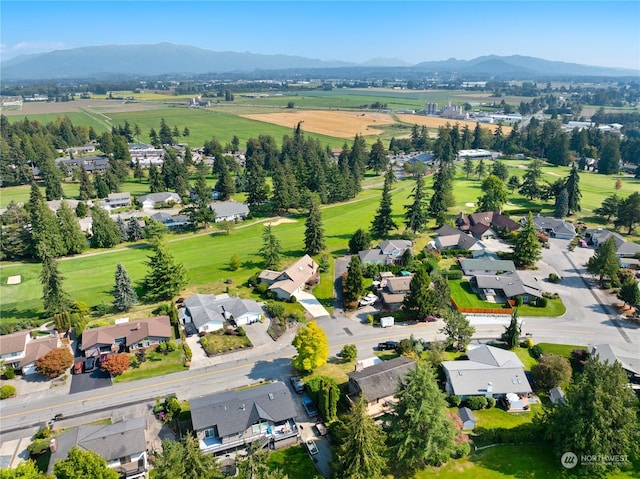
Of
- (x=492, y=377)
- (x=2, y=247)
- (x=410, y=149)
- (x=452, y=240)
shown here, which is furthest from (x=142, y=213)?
(x=410, y=149)

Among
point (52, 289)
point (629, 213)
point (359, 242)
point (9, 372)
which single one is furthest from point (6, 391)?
point (629, 213)

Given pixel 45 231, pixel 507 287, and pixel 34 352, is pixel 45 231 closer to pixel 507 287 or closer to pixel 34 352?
pixel 34 352

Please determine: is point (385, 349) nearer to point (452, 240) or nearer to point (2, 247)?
point (452, 240)

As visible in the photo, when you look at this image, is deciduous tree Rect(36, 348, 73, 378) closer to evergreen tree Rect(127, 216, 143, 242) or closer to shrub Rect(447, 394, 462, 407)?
shrub Rect(447, 394, 462, 407)

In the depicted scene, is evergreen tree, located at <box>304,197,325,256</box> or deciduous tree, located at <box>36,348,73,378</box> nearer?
deciduous tree, located at <box>36,348,73,378</box>

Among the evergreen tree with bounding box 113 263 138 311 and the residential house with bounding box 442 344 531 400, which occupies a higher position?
the evergreen tree with bounding box 113 263 138 311

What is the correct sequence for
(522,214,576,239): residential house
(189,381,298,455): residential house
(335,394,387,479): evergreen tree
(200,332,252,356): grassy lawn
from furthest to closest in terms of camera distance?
(522,214,576,239): residential house
(200,332,252,356): grassy lawn
(189,381,298,455): residential house
(335,394,387,479): evergreen tree

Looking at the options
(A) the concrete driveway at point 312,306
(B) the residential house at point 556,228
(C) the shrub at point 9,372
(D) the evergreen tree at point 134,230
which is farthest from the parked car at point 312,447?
(B) the residential house at point 556,228

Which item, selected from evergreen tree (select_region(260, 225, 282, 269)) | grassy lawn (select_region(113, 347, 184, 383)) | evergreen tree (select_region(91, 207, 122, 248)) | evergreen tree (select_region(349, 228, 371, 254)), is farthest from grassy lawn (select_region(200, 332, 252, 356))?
evergreen tree (select_region(91, 207, 122, 248))
